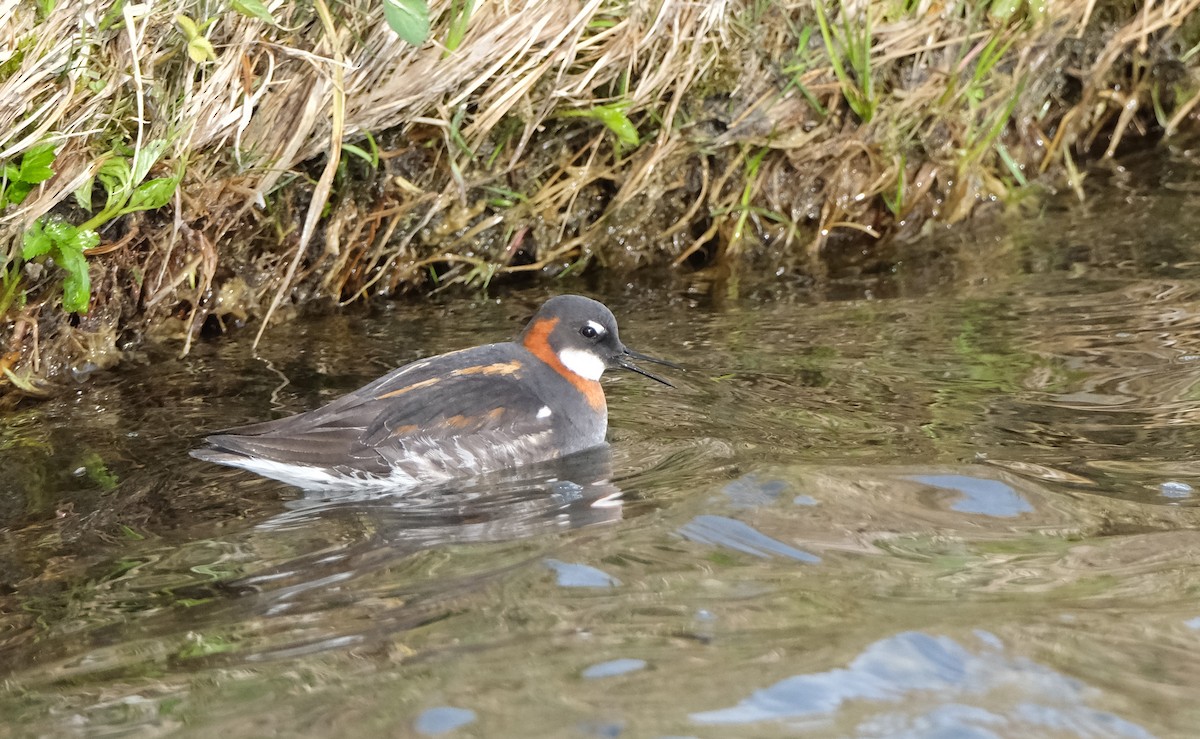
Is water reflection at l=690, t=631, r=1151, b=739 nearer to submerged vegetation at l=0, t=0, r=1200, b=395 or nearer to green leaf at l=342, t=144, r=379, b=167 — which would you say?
submerged vegetation at l=0, t=0, r=1200, b=395

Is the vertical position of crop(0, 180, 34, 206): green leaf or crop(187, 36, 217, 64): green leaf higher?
crop(187, 36, 217, 64): green leaf

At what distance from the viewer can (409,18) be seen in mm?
4727

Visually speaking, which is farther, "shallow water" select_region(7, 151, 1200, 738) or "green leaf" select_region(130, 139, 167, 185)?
"green leaf" select_region(130, 139, 167, 185)

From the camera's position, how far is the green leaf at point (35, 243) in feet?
15.4


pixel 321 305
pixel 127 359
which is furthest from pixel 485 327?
pixel 127 359

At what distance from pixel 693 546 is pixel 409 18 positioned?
2.14 metres

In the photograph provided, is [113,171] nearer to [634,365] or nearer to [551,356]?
[551,356]

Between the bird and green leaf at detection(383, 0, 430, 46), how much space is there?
1153 millimetres

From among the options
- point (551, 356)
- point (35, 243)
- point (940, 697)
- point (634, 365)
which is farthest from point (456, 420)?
point (940, 697)

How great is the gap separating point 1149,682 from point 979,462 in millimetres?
1522

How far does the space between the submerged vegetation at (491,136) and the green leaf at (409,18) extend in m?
0.03

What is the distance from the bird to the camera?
460 centimetres

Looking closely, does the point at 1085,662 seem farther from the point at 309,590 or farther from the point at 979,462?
the point at 309,590

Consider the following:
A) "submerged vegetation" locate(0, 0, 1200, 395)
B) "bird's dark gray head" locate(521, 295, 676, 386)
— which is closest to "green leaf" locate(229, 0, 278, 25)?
"submerged vegetation" locate(0, 0, 1200, 395)
